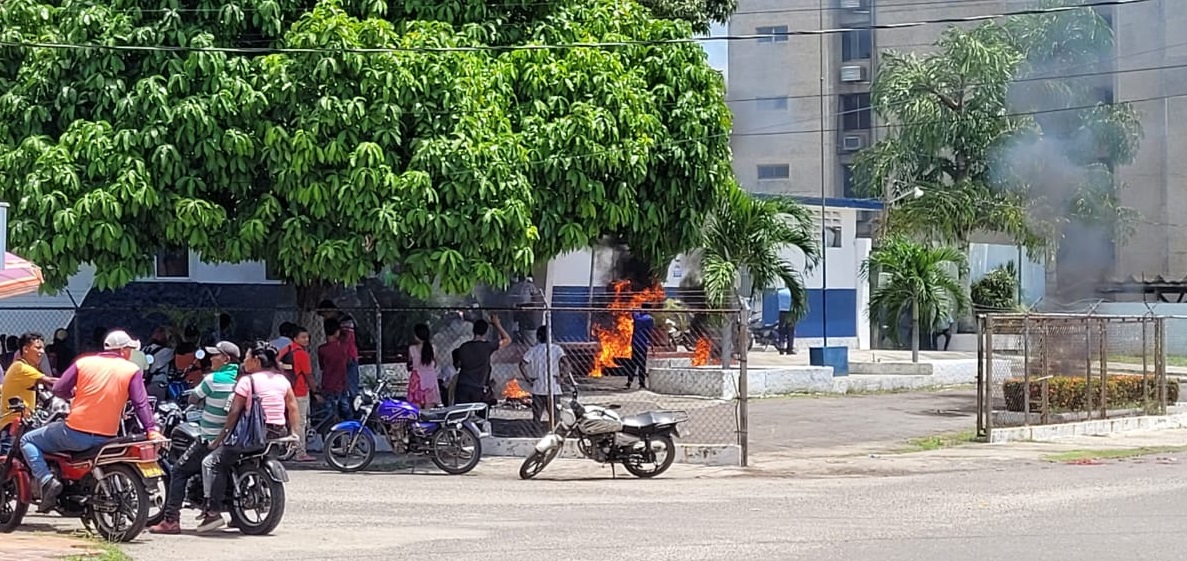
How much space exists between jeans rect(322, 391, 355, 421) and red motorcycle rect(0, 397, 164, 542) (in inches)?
285

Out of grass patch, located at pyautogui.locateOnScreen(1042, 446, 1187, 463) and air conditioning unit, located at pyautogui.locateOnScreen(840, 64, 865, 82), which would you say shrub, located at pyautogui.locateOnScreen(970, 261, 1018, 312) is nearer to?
air conditioning unit, located at pyautogui.locateOnScreen(840, 64, 865, 82)

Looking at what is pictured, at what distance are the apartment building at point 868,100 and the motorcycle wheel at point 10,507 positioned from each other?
123 feet

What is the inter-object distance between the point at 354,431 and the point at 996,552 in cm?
903

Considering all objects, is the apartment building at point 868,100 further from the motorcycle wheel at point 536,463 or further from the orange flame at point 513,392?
the motorcycle wheel at point 536,463

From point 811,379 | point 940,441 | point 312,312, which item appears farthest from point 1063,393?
point 312,312

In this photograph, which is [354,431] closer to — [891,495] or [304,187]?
[304,187]

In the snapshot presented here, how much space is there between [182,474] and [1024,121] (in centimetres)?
4084

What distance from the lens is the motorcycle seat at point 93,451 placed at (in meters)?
11.2

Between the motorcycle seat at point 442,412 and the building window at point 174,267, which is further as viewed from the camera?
the building window at point 174,267

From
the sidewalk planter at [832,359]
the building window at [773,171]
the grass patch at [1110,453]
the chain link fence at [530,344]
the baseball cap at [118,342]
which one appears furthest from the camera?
the building window at [773,171]

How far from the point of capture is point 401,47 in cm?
1803

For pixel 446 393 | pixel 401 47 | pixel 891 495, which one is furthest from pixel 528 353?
pixel 891 495

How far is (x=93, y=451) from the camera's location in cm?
1125

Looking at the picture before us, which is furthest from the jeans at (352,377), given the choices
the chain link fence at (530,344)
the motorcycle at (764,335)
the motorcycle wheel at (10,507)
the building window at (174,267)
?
the motorcycle at (764,335)
